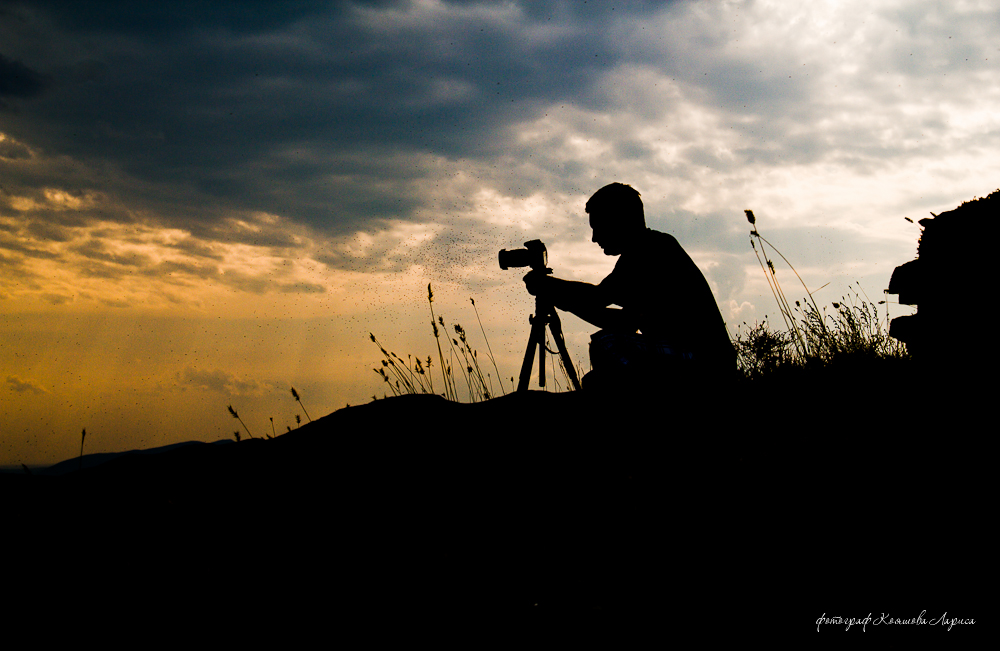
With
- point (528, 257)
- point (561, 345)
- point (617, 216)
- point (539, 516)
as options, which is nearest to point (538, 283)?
point (528, 257)

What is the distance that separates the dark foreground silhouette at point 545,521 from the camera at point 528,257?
3.82ft

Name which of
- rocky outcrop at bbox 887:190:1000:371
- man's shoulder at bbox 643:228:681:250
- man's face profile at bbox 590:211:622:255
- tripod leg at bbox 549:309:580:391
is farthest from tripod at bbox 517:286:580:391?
rocky outcrop at bbox 887:190:1000:371

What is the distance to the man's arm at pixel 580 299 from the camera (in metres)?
4.26

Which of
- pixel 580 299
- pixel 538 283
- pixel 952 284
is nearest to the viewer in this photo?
pixel 952 284

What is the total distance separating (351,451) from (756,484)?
236cm

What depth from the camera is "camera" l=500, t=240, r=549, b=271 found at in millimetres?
4465

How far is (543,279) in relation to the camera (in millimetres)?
4410

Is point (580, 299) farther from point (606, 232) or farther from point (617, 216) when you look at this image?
point (617, 216)

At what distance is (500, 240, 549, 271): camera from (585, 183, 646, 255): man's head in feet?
1.52

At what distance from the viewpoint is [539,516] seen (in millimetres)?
2691

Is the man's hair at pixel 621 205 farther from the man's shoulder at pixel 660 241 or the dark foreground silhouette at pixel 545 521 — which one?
the dark foreground silhouette at pixel 545 521

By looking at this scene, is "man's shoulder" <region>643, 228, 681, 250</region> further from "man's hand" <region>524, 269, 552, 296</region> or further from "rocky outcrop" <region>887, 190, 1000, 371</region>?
"rocky outcrop" <region>887, 190, 1000, 371</region>

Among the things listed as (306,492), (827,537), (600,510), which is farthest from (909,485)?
(306,492)

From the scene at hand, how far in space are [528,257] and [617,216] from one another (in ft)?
2.42
